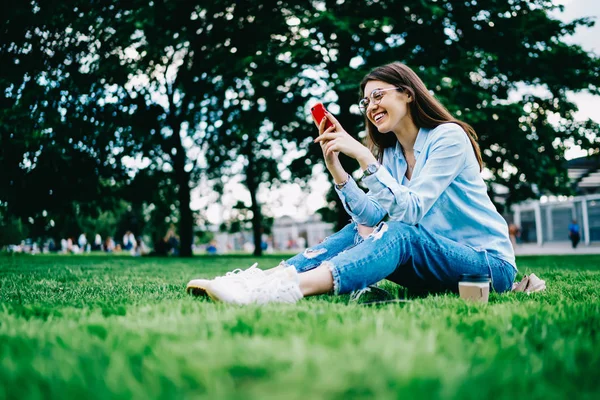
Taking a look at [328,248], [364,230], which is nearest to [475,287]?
[364,230]

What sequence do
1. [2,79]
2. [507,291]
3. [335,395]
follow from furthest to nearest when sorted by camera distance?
[2,79] → [507,291] → [335,395]

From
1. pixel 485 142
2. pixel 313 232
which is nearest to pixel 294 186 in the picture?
pixel 485 142

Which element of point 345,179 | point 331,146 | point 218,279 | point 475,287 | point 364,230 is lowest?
point 475,287

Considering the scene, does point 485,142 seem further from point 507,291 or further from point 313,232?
point 313,232

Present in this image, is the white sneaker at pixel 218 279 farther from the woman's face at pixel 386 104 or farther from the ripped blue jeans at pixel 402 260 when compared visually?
the woman's face at pixel 386 104

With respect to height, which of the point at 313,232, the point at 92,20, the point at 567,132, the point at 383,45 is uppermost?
the point at 92,20

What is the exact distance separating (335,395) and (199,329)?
91cm

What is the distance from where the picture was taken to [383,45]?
43.8 ft

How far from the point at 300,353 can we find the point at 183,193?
18.7 meters

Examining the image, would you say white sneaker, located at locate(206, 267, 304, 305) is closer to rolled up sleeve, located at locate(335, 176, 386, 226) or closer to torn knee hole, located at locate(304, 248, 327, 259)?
torn knee hole, located at locate(304, 248, 327, 259)

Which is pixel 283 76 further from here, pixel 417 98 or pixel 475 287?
pixel 475 287

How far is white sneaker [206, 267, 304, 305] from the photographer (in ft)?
8.86

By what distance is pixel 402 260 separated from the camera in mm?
2908

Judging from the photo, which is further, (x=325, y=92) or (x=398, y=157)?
(x=325, y=92)
